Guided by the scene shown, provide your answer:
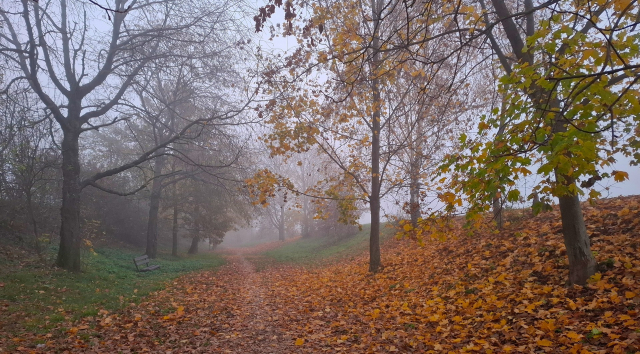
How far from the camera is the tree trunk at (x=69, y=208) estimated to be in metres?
10.2

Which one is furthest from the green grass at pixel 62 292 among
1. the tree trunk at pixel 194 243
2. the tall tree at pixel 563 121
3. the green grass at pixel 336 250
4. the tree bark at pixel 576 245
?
the tree trunk at pixel 194 243

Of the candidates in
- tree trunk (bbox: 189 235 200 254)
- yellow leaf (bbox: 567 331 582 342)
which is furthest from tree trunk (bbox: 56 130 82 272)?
tree trunk (bbox: 189 235 200 254)

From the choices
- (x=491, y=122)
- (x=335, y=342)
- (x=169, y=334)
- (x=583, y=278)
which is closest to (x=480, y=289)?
(x=583, y=278)

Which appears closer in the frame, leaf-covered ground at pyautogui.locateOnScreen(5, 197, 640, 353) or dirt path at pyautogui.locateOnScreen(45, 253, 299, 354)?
leaf-covered ground at pyautogui.locateOnScreen(5, 197, 640, 353)

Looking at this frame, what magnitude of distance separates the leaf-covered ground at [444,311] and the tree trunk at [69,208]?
347 cm

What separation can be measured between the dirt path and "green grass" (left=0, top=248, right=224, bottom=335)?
0.54 m

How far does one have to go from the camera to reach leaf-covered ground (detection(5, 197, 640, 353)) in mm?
4293

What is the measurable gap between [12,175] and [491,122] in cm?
1316

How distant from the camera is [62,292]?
821 cm

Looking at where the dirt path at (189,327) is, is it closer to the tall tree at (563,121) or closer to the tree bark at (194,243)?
the tall tree at (563,121)

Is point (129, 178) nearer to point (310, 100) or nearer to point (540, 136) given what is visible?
point (310, 100)

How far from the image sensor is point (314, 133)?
9.88m

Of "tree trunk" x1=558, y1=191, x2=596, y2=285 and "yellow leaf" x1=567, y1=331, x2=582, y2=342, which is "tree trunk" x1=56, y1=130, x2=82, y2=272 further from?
"tree trunk" x1=558, y1=191, x2=596, y2=285

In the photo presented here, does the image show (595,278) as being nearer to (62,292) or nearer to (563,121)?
(563,121)
